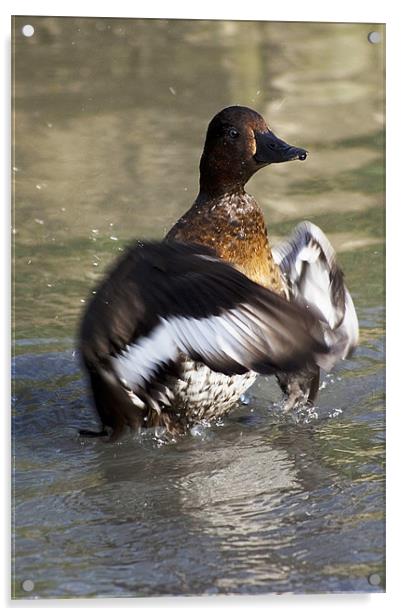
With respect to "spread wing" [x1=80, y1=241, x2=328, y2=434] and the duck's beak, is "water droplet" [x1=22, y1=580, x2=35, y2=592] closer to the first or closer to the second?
"spread wing" [x1=80, y1=241, x2=328, y2=434]

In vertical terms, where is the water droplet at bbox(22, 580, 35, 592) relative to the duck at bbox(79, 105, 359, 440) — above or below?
below

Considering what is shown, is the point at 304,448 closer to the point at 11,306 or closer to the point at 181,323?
the point at 181,323

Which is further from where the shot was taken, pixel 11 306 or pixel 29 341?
pixel 29 341

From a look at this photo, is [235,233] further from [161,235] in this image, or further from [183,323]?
[183,323]

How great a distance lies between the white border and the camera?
4.23 metres

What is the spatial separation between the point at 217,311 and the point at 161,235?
1.14m

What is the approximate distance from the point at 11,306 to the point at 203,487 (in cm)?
78

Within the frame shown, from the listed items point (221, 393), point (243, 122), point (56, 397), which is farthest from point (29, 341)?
point (243, 122)

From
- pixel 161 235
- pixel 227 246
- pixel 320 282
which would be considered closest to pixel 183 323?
pixel 227 246

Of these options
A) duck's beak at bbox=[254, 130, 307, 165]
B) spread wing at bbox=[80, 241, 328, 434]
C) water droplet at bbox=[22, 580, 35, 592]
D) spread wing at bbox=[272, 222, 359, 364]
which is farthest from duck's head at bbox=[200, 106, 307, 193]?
water droplet at bbox=[22, 580, 35, 592]

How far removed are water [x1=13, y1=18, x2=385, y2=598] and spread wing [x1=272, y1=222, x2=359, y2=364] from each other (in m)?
0.06

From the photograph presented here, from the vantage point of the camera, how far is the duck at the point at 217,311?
4.36 meters

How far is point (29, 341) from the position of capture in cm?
499
